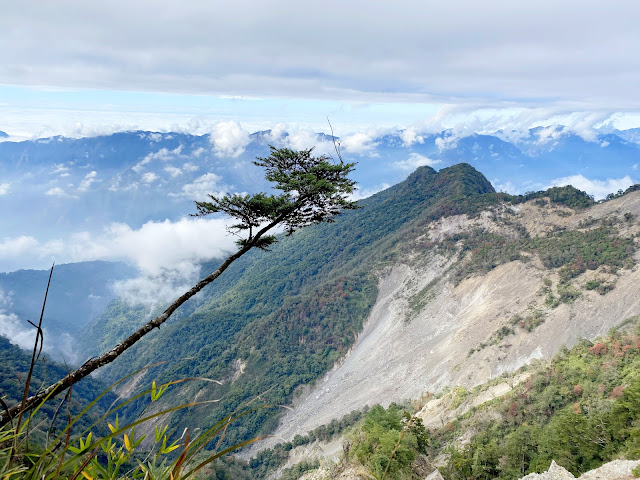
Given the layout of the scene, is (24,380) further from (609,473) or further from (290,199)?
(609,473)

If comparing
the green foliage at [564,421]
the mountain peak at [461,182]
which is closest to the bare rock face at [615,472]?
the green foliage at [564,421]

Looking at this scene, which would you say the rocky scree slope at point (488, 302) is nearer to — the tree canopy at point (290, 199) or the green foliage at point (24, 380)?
the green foliage at point (24, 380)

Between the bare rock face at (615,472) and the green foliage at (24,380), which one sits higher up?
the bare rock face at (615,472)

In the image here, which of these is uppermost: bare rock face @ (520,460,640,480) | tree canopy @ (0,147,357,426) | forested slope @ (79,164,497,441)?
tree canopy @ (0,147,357,426)

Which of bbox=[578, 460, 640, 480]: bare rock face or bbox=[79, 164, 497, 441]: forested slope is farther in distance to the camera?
bbox=[79, 164, 497, 441]: forested slope

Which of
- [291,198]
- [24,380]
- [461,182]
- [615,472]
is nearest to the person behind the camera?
[291,198]

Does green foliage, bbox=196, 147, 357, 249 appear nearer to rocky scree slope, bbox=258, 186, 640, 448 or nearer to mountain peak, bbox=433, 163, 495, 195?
rocky scree slope, bbox=258, 186, 640, 448

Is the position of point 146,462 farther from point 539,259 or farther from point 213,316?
point 213,316

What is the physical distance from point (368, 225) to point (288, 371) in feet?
210

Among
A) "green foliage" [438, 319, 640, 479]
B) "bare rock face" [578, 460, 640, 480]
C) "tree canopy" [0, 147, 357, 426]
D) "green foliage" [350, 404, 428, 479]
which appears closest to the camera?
"tree canopy" [0, 147, 357, 426]

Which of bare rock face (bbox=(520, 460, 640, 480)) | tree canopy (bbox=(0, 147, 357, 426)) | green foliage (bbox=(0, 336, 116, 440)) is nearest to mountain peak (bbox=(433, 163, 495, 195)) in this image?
bare rock face (bbox=(520, 460, 640, 480))

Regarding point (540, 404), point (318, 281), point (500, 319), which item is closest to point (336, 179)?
point (540, 404)

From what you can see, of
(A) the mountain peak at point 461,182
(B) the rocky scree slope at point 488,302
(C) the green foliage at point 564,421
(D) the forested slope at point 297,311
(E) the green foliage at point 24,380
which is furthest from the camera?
(A) the mountain peak at point 461,182

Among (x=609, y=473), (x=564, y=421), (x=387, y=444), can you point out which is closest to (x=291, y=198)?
(x=609, y=473)
